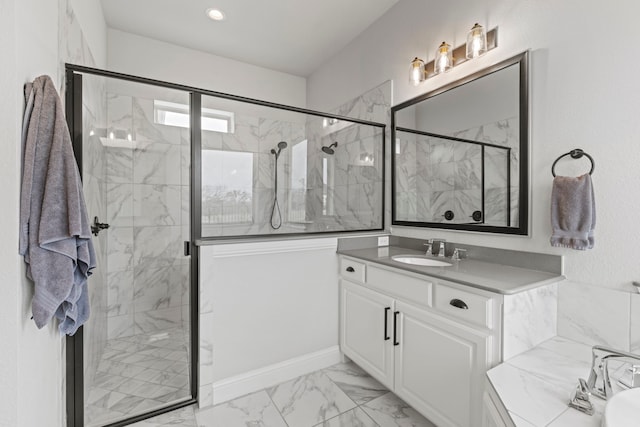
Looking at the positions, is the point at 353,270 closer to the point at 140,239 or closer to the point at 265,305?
the point at 265,305

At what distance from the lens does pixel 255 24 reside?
2.66m

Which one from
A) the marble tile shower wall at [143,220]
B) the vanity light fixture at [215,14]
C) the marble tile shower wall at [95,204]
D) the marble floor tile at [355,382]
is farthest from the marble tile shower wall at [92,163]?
the marble floor tile at [355,382]

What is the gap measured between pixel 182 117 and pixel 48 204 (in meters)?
1.33

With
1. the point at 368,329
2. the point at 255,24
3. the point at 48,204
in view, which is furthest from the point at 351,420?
the point at 255,24

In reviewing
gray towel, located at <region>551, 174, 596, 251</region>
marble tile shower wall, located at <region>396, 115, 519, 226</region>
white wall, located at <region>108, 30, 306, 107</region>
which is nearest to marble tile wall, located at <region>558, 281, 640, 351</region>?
gray towel, located at <region>551, 174, 596, 251</region>

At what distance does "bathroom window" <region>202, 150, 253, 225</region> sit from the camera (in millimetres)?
1847

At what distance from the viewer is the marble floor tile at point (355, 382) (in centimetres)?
187

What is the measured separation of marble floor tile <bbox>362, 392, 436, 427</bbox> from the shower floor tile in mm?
1081

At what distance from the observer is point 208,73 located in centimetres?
317

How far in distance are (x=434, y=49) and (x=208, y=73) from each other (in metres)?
2.35

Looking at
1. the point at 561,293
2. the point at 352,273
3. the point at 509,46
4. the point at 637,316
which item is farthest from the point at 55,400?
the point at 509,46

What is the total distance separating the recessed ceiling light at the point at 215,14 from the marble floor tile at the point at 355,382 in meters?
3.07

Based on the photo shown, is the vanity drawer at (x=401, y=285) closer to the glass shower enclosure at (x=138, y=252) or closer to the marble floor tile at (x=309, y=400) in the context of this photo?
the marble floor tile at (x=309, y=400)

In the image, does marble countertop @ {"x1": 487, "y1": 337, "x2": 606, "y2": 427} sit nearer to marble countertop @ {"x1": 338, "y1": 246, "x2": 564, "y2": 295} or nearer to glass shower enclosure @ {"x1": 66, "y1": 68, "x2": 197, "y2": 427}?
marble countertop @ {"x1": 338, "y1": 246, "x2": 564, "y2": 295}
